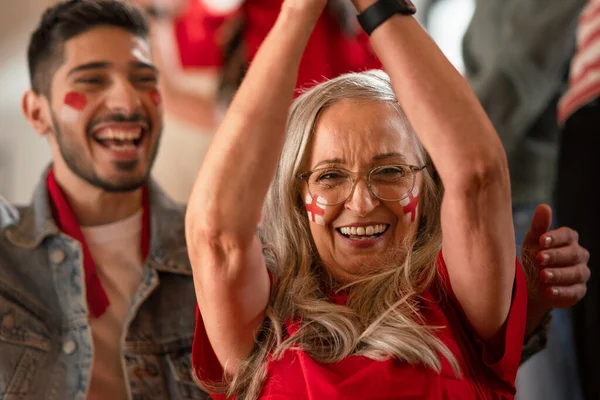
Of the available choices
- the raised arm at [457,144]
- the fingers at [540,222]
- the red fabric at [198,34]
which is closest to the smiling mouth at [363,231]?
the raised arm at [457,144]

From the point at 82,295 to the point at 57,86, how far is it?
1.07 ft

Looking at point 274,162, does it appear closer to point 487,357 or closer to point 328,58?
point 487,357

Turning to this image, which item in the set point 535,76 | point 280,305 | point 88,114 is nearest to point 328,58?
point 535,76

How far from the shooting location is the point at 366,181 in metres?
0.99

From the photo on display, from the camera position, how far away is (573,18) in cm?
186

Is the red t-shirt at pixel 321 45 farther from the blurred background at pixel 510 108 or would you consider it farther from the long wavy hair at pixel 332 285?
the long wavy hair at pixel 332 285

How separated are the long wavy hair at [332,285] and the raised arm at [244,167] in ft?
0.31

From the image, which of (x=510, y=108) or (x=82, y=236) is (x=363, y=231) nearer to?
(x=82, y=236)

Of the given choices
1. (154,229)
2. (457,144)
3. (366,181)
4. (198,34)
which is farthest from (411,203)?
(198,34)

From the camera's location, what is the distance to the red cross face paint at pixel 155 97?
1362 mm

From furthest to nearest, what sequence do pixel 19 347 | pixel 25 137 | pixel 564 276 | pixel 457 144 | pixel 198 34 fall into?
pixel 198 34 → pixel 25 137 → pixel 19 347 → pixel 564 276 → pixel 457 144

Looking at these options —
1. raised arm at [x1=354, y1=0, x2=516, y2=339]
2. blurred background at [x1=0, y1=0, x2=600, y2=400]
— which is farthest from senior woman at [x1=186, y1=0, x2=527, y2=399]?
blurred background at [x1=0, y1=0, x2=600, y2=400]

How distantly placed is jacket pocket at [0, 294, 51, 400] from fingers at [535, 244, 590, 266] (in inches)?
28.2

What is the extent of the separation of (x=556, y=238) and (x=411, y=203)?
221mm
